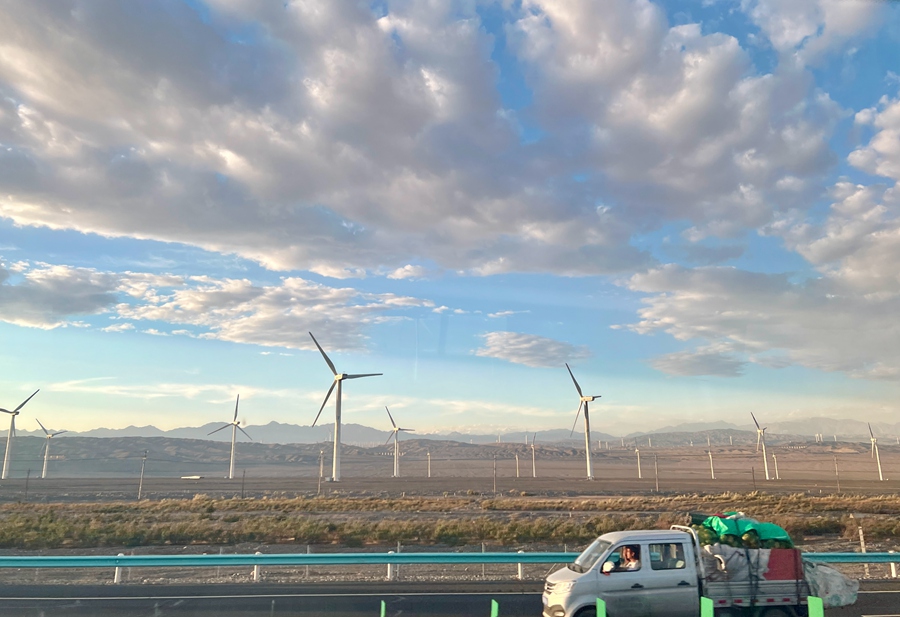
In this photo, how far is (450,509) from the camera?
48.3m

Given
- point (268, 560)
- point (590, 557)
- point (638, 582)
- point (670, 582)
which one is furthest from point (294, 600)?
point (670, 582)

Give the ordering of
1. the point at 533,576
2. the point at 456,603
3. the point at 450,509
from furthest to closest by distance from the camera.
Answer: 1. the point at 450,509
2. the point at 533,576
3. the point at 456,603

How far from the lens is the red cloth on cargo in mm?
11859

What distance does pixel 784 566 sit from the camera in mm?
11961

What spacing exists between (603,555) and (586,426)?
89.0m

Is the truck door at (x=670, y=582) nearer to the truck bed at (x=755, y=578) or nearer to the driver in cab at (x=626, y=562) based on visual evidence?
the driver in cab at (x=626, y=562)

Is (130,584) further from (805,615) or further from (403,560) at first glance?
(805,615)

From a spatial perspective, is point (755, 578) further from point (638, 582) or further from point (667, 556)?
point (638, 582)

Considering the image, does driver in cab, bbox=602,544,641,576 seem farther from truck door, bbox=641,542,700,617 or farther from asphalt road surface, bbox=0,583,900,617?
asphalt road surface, bbox=0,583,900,617

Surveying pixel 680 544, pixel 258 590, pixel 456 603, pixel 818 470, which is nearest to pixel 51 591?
pixel 258 590

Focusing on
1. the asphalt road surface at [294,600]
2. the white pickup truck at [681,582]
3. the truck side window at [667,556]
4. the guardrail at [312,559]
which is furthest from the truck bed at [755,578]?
the guardrail at [312,559]

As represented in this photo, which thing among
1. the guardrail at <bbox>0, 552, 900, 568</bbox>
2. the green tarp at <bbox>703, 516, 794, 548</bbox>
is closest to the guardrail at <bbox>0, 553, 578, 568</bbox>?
the guardrail at <bbox>0, 552, 900, 568</bbox>

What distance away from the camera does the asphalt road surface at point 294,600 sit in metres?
15.1

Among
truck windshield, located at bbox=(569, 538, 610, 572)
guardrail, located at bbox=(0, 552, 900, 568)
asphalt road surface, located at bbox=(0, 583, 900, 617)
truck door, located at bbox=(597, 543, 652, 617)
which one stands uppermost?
truck windshield, located at bbox=(569, 538, 610, 572)
